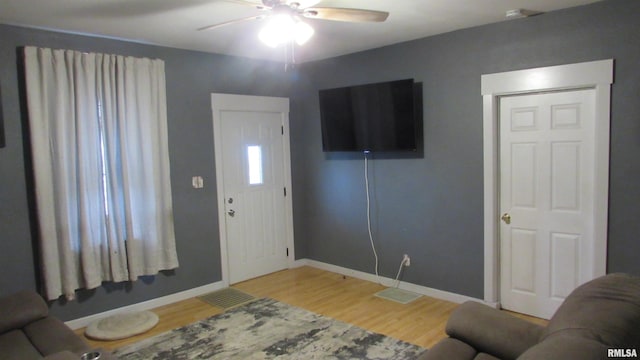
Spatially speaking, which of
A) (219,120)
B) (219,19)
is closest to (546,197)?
(219,19)

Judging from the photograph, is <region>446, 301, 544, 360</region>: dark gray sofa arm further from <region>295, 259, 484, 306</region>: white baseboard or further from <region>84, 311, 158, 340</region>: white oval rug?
<region>84, 311, 158, 340</region>: white oval rug

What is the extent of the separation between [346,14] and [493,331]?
6.48 ft

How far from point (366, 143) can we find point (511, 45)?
1.63 m

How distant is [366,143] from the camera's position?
4.63m

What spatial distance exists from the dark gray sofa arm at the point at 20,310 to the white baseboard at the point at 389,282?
3111mm

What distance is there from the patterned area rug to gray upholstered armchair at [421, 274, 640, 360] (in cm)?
93

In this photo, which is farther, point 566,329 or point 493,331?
point 493,331

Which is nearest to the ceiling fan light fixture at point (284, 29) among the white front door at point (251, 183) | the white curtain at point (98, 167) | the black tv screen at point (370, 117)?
the black tv screen at point (370, 117)

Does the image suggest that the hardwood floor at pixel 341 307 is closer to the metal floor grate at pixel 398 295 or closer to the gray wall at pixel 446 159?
the metal floor grate at pixel 398 295

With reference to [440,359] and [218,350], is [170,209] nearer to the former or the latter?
[218,350]

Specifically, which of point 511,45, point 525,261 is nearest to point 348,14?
point 511,45

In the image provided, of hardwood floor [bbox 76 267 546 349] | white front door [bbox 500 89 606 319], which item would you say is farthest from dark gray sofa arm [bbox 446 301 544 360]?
white front door [bbox 500 89 606 319]

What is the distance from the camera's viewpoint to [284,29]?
275 cm

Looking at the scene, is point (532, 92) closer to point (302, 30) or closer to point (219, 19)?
point (302, 30)
